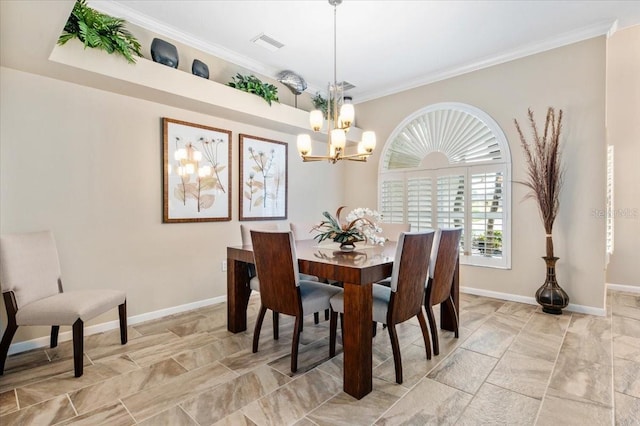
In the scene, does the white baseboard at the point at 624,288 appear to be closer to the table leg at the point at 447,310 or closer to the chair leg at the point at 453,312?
the table leg at the point at 447,310

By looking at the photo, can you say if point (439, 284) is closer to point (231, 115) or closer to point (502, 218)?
point (502, 218)

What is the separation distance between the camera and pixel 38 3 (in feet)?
5.82

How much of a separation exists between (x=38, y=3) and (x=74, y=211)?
1659 millimetres

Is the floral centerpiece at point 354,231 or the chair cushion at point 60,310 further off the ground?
the floral centerpiece at point 354,231

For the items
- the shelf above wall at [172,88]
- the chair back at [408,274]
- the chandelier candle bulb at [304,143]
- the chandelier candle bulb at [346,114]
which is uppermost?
the shelf above wall at [172,88]

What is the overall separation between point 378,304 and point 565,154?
290cm

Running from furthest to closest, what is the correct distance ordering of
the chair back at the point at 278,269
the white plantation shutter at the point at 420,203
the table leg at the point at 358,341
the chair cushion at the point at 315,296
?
the white plantation shutter at the point at 420,203 < the chair cushion at the point at 315,296 < the chair back at the point at 278,269 < the table leg at the point at 358,341

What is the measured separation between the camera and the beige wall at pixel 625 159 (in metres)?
4.27

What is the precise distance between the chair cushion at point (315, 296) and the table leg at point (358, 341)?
39cm

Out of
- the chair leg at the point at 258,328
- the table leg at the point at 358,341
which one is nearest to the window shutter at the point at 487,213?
the table leg at the point at 358,341

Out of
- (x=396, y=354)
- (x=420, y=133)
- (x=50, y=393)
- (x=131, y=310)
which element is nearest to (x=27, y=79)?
(x=131, y=310)

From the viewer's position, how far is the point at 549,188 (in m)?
3.42

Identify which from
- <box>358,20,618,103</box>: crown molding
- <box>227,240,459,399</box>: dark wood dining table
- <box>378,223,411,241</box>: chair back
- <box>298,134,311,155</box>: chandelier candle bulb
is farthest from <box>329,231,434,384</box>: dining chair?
<box>358,20,618,103</box>: crown molding

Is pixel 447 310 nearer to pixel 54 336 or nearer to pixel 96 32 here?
pixel 54 336
